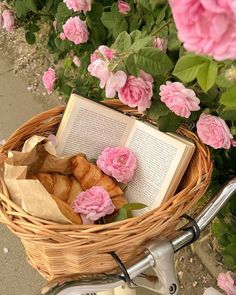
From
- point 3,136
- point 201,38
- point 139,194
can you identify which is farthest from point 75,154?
point 3,136

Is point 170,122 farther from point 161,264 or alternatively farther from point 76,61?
point 76,61

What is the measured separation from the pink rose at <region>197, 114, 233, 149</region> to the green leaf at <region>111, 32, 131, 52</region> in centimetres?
25

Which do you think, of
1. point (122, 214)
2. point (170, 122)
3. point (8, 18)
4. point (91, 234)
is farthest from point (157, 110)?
point (8, 18)

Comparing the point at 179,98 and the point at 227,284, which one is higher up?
the point at 179,98

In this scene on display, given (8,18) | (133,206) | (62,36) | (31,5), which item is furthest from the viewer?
(8,18)

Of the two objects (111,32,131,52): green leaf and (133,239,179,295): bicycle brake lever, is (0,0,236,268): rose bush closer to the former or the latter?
(111,32,131,52): green leaf

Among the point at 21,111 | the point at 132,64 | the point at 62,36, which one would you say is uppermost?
the point at 132,64

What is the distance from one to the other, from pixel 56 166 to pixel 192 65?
1.76 feet

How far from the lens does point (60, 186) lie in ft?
4.73

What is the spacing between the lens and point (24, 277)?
2.56 m

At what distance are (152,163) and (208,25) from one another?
37.5 inches

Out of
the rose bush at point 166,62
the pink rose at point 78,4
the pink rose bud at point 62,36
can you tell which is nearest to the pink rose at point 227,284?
the rose bush at point 166,62

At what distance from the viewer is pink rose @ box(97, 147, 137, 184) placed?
151 cm

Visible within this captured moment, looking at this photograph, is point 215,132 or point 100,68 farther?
point 215,132
